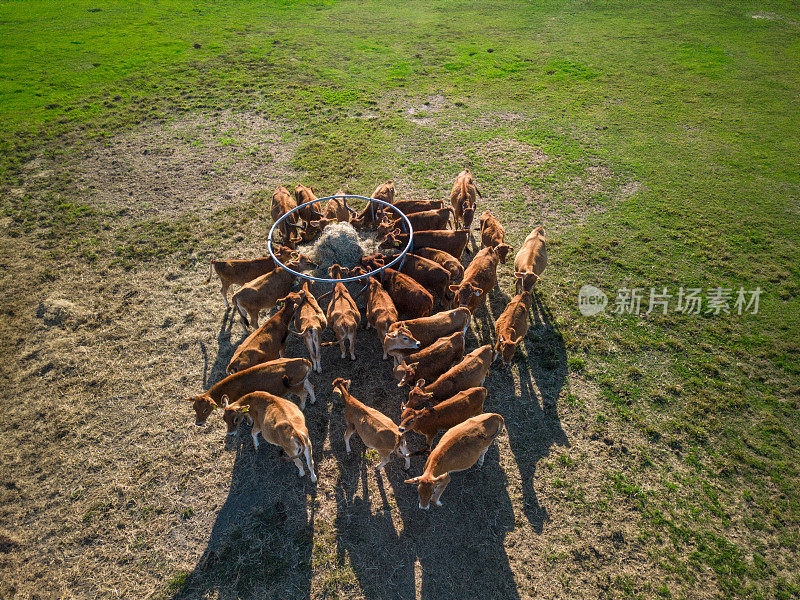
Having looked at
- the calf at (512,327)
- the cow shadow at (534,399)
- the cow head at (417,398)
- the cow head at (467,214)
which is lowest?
the cow shadow at (534,399)

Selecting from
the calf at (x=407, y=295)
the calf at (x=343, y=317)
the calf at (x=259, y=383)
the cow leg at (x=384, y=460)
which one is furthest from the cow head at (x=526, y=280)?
the calf at (x=259, y=383)

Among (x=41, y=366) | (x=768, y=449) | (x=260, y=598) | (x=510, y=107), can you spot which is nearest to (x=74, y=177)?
(x=41, y=366)

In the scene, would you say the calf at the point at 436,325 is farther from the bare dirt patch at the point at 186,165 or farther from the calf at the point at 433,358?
the bare dirt patch at the point at 186,165

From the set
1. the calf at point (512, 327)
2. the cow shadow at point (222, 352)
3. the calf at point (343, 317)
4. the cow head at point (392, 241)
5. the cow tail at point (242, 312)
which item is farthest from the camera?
the cow head at point (392, 241)

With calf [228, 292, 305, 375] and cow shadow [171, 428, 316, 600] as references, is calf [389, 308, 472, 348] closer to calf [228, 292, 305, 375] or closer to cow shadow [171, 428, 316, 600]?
calf [228, 292, 305, 375]

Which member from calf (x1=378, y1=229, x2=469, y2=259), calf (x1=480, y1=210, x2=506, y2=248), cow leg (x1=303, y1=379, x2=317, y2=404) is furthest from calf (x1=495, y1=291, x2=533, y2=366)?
cow leg (x1=303, y1=379, x2=317, y2=404)

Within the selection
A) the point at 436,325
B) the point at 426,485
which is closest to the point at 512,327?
the point at 436,325
